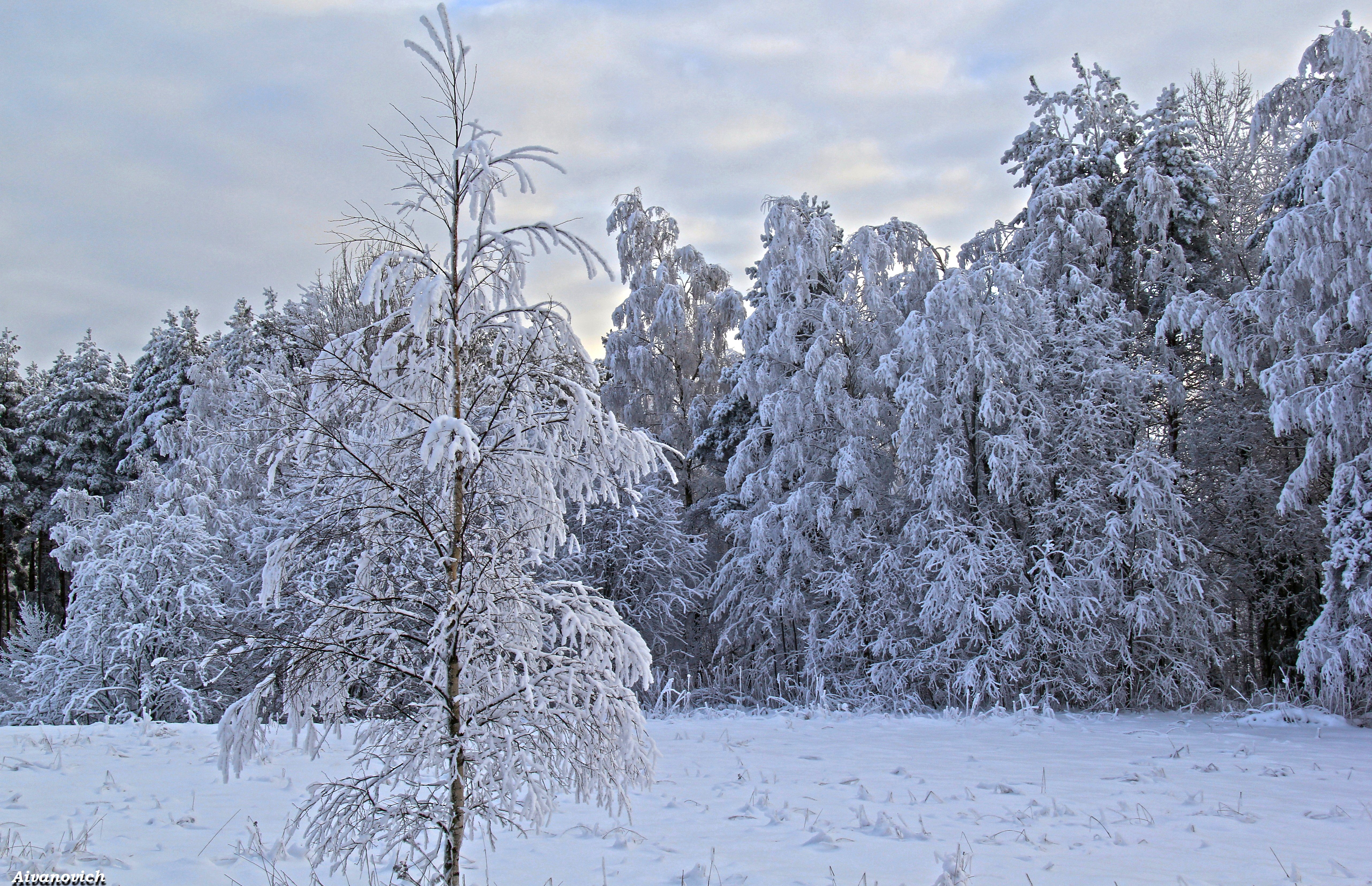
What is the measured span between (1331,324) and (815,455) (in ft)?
22.9

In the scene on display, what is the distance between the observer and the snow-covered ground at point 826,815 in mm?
4055

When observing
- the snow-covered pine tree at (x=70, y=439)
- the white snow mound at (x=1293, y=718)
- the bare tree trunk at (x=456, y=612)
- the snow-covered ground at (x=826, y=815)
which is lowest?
the white snow mound at (x=1293, y=718)

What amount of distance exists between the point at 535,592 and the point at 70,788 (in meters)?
4.35

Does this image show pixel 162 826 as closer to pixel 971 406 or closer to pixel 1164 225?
pixel 971 406

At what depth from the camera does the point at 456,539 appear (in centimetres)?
343

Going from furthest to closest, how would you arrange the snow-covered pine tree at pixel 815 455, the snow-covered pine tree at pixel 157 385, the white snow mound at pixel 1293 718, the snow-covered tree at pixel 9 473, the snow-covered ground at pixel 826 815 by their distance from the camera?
the snow-covered tree at pixel 9 473 < the snow-covered pine tree at pixel 157 385 < the snow-covered pine tree at pixel 815 455 < the white snow mound at pixel 1293 718 < the snow-covered ground at pixel 826 815

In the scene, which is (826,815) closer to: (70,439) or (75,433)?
(75,433)

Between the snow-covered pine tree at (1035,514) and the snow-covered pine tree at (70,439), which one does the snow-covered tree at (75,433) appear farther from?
the snow-covered pine tree at (1035,514)

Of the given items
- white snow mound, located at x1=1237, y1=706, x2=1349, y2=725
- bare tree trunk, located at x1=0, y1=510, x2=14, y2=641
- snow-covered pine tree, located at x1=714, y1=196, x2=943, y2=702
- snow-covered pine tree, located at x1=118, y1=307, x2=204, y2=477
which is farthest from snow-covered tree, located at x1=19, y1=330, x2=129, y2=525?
white snow mound, located at x1=1237, y1=706, x2=1349, y2=725

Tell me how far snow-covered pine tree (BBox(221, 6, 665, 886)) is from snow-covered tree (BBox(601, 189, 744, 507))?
530 inches

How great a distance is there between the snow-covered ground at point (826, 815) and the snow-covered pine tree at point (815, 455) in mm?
5070

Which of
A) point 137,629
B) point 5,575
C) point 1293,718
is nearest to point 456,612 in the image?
point 1293,718

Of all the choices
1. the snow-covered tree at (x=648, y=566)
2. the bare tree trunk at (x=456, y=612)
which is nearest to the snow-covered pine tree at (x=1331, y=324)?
the snow-covered tree at (x=648, y=566)

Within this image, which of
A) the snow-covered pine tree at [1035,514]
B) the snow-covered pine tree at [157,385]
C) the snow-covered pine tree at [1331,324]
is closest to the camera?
the snow-covered pine tree at [1331,324]
